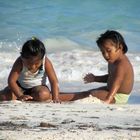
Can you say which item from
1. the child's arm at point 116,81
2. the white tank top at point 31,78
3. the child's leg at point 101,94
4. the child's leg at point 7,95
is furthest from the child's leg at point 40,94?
the child's arm at point 116,81

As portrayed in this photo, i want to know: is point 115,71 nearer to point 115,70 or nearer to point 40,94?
point 115,70

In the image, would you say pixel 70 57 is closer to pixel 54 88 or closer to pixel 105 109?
pixel 54 88

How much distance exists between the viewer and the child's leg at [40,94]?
563 cm

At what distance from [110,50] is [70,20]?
35.9ft

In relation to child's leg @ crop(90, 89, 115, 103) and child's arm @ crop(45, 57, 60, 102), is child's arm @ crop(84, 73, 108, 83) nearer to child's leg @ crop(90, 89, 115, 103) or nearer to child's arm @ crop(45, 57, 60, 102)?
child's leg @ crop(90, 89, 115, 103)

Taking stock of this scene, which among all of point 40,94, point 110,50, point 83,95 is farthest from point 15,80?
point 110,50

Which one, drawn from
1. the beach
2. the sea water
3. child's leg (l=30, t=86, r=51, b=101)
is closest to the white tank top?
child's leg (l=30, t=86, r=51, b=101)

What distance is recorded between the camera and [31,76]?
5.80 m

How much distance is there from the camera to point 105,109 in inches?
191

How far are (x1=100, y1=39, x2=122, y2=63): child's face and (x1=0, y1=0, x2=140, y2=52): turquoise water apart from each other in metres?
6.59

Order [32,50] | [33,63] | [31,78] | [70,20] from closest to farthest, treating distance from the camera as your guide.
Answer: [32,50]
[33,63]
[31,78]
[70,20]

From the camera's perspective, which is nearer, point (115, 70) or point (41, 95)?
point (41, 95)

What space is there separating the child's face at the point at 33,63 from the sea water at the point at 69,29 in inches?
74.8

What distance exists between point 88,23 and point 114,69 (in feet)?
34.5
